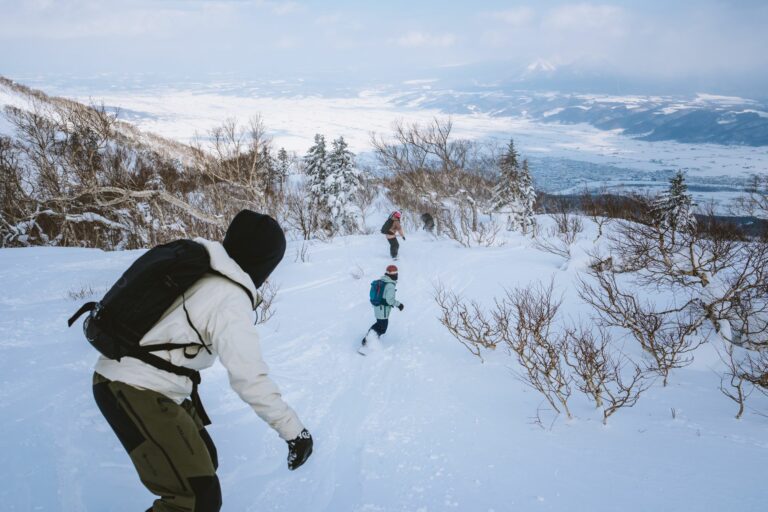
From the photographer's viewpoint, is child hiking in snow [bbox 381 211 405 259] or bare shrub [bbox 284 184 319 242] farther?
bare shrub [bbox 284 184 319 242]

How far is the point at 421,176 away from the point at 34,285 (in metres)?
22.0

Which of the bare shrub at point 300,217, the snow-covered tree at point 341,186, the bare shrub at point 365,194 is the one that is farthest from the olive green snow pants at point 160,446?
the bare shrub at point 365,194

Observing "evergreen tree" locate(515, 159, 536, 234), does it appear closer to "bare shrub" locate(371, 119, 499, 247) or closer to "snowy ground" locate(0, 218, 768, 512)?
"bare shrub" locate(371, 119, 499, 247)

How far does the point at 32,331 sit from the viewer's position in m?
5.79

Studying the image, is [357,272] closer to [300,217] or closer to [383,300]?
[383,300]

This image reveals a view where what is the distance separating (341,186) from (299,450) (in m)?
31.4

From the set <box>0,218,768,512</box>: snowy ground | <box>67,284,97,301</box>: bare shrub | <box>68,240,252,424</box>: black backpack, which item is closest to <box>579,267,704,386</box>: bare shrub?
<box>0,218,768,512</box>: snowy ground

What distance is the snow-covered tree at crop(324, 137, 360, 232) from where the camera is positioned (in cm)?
3238

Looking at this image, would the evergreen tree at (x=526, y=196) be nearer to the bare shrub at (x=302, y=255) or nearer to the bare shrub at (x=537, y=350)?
the bare shrub at (x=302, y=255)

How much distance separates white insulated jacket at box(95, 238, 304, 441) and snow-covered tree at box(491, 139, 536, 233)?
31.4 meters

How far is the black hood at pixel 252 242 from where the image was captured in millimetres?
2096

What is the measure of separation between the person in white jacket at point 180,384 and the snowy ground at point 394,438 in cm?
142

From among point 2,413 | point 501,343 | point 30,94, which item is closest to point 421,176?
point 501,343

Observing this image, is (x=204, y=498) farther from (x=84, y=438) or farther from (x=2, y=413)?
(x=2, y=413)
